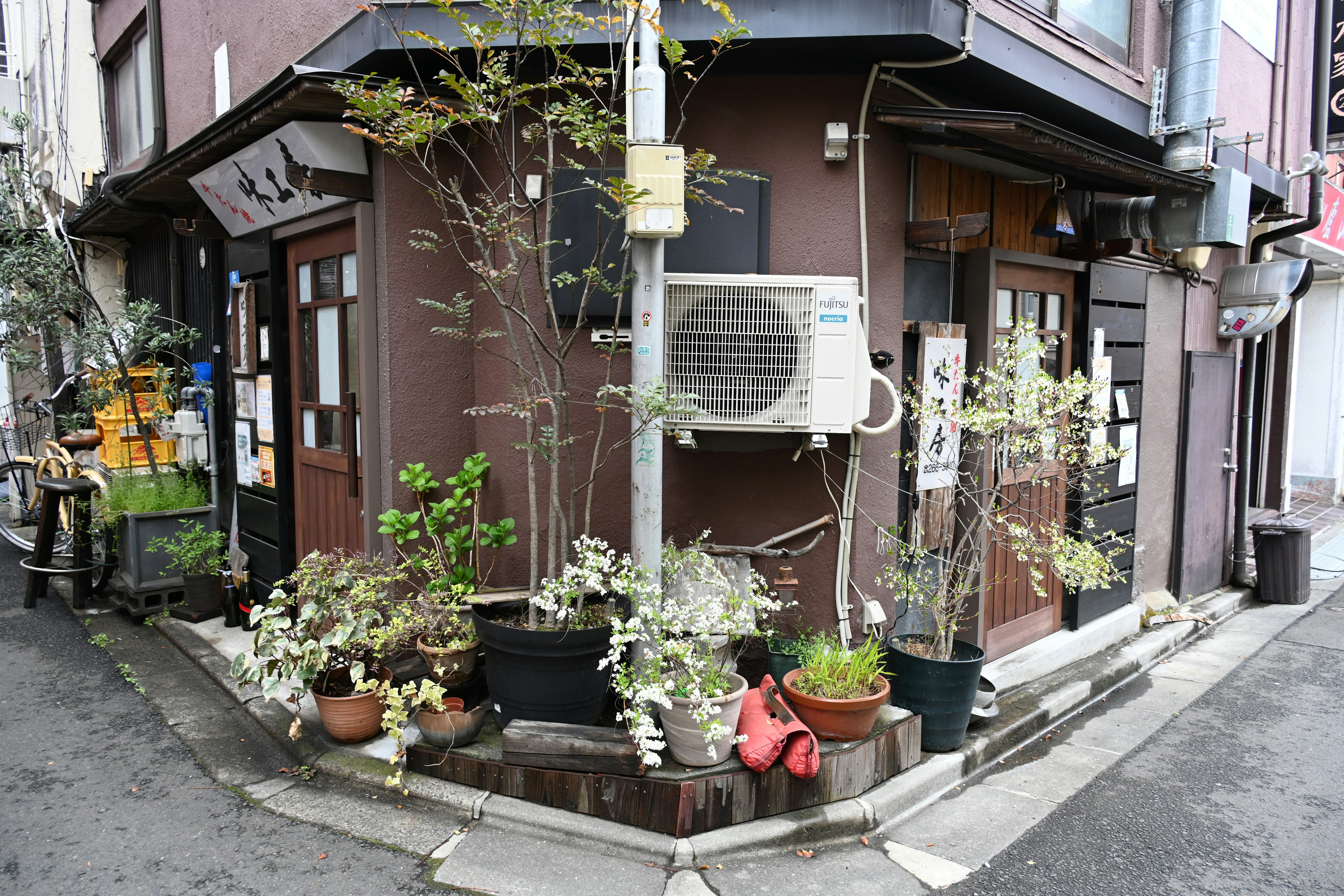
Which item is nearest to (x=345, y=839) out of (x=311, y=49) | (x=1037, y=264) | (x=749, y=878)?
(x=749, y=878)

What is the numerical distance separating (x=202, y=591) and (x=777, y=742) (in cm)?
485

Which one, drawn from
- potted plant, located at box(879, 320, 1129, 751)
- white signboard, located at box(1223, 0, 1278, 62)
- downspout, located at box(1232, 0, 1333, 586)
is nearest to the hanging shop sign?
downspout, located at box(1232, 0, 1333, 586)

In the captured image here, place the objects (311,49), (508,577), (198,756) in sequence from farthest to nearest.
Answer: (311,49)
(508,577)
(198,756)

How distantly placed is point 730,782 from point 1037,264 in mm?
4216

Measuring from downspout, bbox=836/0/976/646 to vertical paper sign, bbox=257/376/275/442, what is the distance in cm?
407

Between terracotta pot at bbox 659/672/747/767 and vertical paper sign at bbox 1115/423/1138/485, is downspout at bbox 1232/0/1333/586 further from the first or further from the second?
terracotta pot at bbox 659/672/747/767

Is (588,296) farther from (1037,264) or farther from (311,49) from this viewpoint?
(1037,264)

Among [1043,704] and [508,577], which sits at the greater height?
[508,577]

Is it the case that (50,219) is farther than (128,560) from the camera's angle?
Yes

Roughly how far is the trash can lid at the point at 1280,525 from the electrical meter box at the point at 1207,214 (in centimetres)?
362

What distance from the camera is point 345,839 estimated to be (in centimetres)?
369

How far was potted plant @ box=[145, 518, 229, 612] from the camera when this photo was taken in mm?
6391

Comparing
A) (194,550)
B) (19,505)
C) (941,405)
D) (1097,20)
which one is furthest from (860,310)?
(19,505)

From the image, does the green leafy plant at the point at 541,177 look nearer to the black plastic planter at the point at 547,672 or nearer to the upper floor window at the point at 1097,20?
the black plastic planter at the point at 547,672
